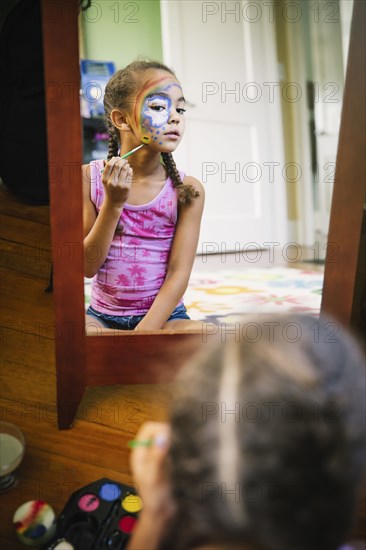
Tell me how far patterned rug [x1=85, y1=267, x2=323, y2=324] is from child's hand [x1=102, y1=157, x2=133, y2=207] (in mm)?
176

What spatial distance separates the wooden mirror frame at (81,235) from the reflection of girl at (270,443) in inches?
20.4

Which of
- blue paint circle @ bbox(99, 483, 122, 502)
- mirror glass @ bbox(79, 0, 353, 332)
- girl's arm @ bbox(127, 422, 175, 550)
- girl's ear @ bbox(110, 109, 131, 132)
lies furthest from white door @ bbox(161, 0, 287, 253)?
girl's arm @ bbox(127, 422, 175, 550)

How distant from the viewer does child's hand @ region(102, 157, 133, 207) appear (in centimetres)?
83

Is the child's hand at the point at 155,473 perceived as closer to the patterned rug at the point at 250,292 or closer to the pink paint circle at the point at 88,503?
the pink paint circle at the point at 88,503

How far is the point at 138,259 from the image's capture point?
91cm

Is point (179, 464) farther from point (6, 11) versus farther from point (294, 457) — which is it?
point (6, 11)

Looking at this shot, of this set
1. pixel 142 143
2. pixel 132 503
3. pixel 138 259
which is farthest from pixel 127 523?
pixel 142 143

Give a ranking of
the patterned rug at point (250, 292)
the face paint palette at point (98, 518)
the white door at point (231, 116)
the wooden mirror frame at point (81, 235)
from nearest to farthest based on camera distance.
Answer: the face paint palette at point (98, 518)
the wooden mirror frame at point (81, 235)
the white door at point (231, 116)
the patterned rug at point (250, 292)

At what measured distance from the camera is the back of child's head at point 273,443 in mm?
288

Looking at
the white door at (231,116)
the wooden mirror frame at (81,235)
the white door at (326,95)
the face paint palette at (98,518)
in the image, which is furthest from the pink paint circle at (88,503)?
→ the white door at (326,95)

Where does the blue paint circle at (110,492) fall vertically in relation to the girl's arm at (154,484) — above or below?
below

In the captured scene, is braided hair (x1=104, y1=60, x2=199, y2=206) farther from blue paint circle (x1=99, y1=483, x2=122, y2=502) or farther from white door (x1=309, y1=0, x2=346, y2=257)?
blue paint circle (x1=99, y1=483, x2=122, y2=502)

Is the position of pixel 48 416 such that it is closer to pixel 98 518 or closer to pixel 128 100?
pixel 98 518

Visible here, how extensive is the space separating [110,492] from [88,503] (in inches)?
1.3
